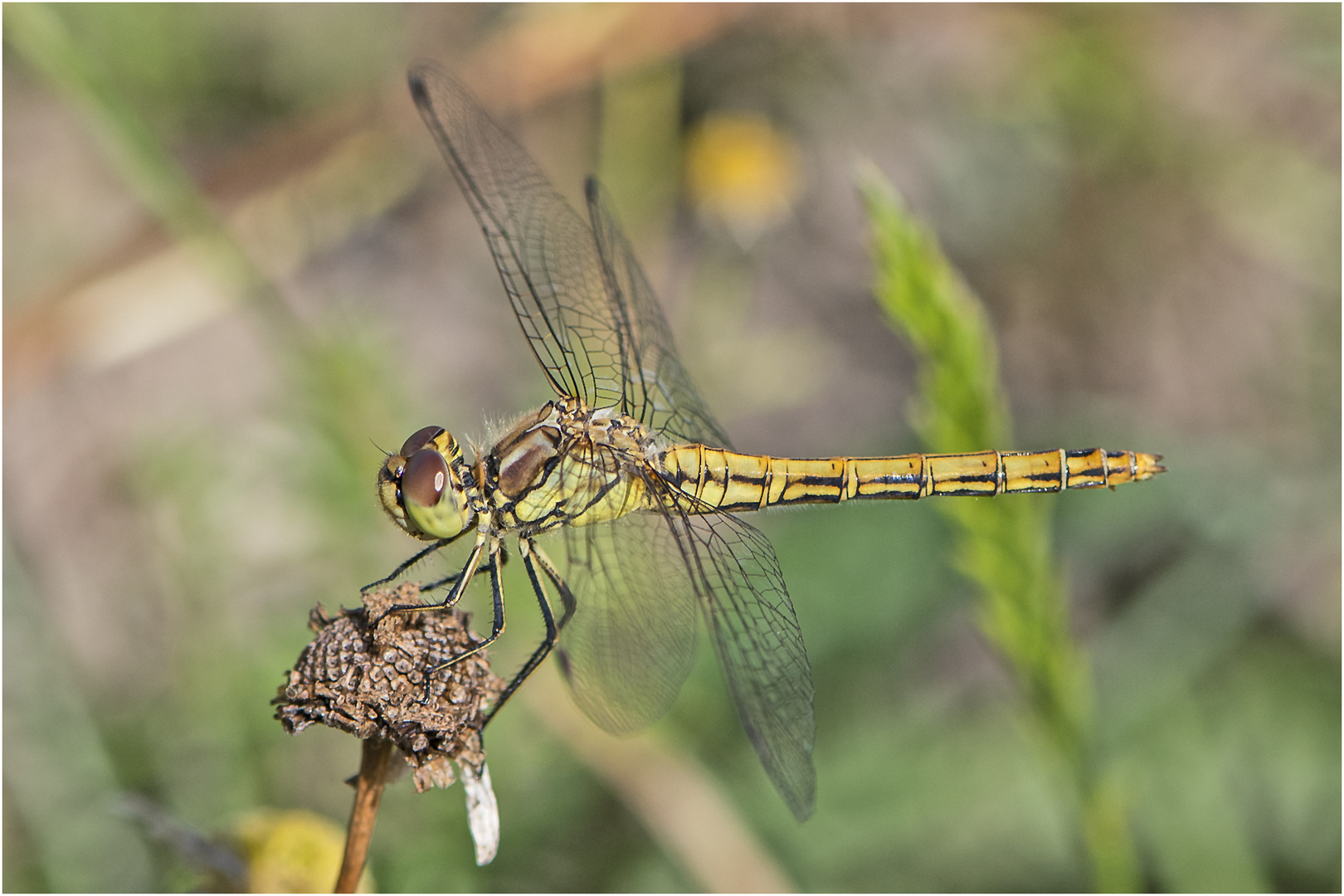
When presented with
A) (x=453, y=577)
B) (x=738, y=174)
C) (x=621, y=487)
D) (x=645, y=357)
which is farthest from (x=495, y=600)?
(x=738, y=174)

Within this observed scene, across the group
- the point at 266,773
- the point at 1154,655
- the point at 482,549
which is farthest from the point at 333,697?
the point at 1154,655

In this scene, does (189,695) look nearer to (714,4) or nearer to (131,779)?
(131,779)

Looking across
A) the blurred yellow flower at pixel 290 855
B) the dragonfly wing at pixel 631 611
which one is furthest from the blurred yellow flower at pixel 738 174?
the blurred yellow flower at pixel 290 855

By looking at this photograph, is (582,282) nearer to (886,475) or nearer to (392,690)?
(886,475)

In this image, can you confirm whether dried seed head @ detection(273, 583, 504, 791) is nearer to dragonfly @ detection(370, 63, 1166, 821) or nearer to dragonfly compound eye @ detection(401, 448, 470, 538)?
dragonfly @ detection(370, 63, 1166, 821)

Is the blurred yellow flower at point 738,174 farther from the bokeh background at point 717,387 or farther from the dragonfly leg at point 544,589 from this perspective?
the dragonfly leg at point 544,589

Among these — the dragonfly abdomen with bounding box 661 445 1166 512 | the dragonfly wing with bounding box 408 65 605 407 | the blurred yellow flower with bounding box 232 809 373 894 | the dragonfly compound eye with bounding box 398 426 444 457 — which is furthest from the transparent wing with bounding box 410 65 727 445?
the blurred yellow flower with bounding box 232 809 373 894

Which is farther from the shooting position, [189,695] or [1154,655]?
[1154,655]
